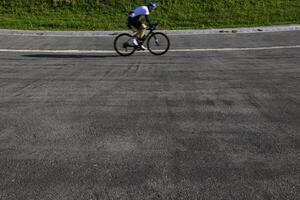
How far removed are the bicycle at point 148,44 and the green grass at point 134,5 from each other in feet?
32.5

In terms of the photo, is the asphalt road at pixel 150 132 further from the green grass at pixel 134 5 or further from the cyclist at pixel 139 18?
the green grass at pixel 134 5

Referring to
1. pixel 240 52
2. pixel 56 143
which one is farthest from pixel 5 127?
pixel 240 52

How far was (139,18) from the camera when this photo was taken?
14219 millimetres

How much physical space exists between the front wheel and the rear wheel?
2.21 feet

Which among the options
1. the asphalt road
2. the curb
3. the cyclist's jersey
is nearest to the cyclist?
the cyclist's jersey

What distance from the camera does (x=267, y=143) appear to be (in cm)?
545

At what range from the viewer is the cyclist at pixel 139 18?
13.7 metres

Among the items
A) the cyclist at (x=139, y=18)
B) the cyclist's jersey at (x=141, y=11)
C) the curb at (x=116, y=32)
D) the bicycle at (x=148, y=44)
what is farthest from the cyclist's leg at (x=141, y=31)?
the curb at (x=116, y=32)

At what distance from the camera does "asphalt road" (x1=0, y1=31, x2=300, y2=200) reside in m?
4.27

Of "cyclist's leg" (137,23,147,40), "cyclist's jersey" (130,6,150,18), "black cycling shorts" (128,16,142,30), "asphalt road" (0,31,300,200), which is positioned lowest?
"asphalt road" (0,31,300,200)

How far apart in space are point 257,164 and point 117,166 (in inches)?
68.6

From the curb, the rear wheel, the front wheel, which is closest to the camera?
the rear wheel

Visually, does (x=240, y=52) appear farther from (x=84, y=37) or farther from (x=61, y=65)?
(x=84, y=37)

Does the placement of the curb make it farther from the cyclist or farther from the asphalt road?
the asphalt road
